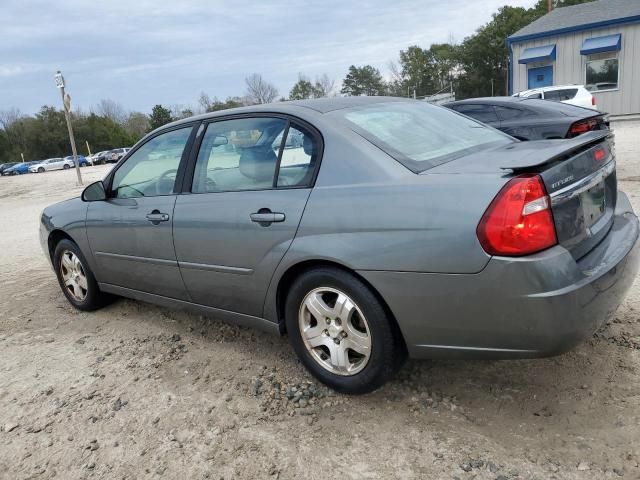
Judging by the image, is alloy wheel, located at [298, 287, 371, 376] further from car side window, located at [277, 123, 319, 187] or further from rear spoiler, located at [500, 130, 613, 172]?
rear spoiler, located at [500, 130, 613, 172]

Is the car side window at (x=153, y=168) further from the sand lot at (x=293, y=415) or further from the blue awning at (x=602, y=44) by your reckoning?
the blue awning at (x=602, y=44)

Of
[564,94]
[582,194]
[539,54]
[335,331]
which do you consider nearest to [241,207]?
[335,331]

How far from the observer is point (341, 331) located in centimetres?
273

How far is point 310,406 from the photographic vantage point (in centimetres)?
282

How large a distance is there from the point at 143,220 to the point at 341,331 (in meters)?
1.71

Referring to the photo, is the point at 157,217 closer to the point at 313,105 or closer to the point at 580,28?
the point at 313,105

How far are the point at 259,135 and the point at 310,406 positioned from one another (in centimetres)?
159

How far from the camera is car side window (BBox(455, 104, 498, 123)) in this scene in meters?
8.07

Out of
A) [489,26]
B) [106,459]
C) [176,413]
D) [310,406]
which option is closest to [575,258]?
[310,406]

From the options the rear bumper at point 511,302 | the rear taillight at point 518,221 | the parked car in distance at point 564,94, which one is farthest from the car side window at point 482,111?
the parked car in distance at point 564,94

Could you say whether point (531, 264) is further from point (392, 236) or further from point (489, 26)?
point (489, 26)

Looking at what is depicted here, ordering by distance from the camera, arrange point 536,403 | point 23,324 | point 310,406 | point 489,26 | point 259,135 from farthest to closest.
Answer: point 489,26, point 23,324, point 259,135, point 310,406, point 536,403

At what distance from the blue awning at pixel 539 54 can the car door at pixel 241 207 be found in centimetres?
2333

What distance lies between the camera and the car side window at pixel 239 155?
10.1 feet
